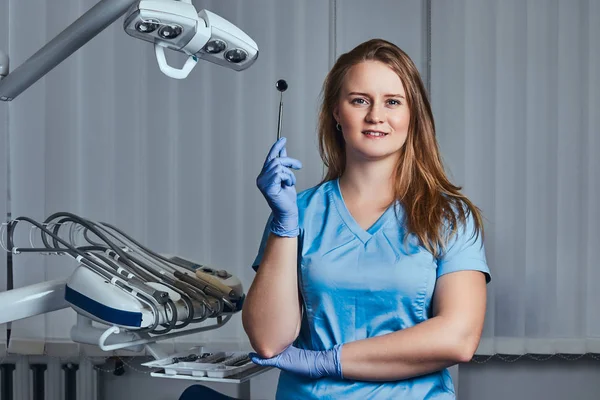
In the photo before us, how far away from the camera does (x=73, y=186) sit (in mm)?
2549

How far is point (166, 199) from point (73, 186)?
33cm

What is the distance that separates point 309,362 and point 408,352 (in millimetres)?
184

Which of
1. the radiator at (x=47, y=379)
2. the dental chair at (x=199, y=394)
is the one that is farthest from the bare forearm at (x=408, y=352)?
the radiator at (x=47, y=379)

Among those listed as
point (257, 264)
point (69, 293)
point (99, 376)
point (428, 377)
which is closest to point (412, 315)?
point (428, 377)

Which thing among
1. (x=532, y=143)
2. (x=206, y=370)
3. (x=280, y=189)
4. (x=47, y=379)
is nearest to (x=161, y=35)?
(x=280, y=189)

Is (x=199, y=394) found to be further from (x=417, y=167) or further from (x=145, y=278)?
(x=417, y=167)

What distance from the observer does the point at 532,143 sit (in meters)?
2.55

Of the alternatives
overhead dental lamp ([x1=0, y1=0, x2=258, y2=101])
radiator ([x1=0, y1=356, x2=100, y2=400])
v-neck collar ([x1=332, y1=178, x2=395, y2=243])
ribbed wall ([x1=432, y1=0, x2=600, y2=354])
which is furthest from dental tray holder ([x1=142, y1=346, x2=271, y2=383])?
ribbed wall ([x1=432, y1=0, x2=600, y2=354])

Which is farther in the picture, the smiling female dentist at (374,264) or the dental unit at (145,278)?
the smiling female dentist at (374,264)

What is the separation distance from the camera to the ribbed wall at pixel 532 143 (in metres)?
2.54

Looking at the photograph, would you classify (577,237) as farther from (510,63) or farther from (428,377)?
(428,377)

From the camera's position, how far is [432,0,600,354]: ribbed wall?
8.32 ft

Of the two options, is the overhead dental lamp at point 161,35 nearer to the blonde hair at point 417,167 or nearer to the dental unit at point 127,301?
the blonde hair at point 417,167

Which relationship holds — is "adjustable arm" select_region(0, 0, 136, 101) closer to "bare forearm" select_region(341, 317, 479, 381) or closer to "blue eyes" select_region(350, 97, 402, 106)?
"blue eyes" select_region(350, 97, 402, 106)
